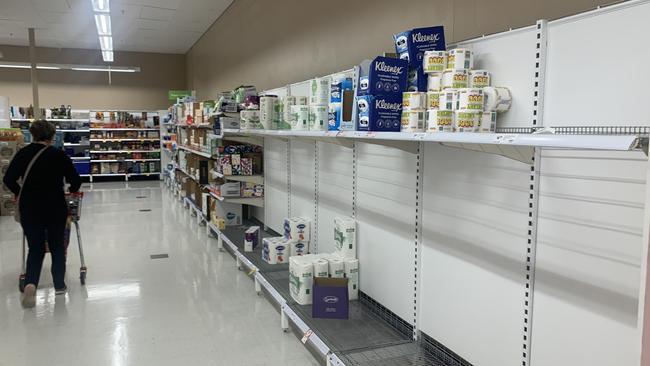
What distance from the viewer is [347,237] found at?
3631mm

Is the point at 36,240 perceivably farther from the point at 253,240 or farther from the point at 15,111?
the point at 15,111

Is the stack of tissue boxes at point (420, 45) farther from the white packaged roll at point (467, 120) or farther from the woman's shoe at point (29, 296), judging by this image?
the woman's shoe at point (29, 296)

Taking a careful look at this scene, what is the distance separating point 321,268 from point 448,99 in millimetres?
1809

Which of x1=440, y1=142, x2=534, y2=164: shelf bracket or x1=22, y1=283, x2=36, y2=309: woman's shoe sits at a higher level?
x1=440, y1=142, x2=534, y2=164: shelf bracket

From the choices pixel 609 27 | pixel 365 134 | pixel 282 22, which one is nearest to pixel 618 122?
pixel 609 27

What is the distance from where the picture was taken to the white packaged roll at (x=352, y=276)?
357 centimetres

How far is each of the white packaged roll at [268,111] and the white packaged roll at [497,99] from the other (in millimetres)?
2944

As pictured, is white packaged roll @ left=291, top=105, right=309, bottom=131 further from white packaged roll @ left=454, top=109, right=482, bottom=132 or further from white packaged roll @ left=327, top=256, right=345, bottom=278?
white packaged roll @ left=454, top=109, right=482, bottom=132

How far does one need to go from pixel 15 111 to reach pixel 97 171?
2584mm

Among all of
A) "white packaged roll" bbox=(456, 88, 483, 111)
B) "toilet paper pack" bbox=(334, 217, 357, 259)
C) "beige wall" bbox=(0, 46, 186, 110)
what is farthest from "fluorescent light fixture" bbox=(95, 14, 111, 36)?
"white packaged roll" bbox=(456, 88, 483, 111)

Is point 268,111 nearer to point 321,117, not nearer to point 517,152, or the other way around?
point 321,117

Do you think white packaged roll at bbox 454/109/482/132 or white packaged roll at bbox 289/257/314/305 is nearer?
white packaged roll at bbox 454/109/482/132

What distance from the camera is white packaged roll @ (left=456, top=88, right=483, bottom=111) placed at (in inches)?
80.0

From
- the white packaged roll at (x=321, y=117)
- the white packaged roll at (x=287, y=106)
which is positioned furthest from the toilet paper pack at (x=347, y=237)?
the white packaged roll at (x=287, y=106)
